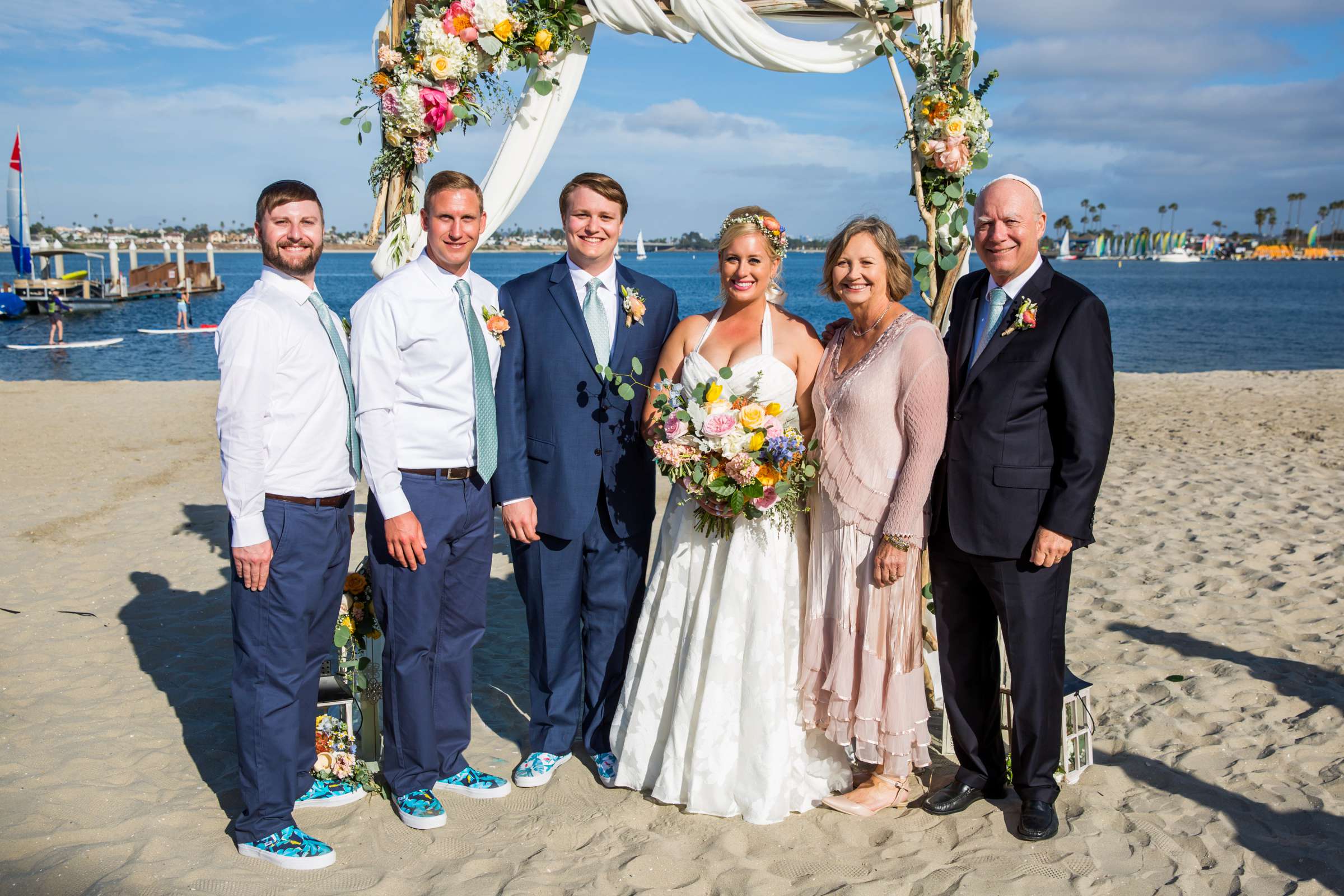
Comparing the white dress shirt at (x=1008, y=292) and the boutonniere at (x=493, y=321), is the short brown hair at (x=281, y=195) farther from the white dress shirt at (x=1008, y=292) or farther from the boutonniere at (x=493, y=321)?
the white dress shirt at (x=1008, y=292)

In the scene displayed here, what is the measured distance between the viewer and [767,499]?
3617mm

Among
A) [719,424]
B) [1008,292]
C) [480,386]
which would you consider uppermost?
[1008,292]

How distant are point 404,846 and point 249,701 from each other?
831 mm

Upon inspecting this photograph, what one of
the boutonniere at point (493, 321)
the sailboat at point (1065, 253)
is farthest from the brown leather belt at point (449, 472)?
the sailboat at point (1065, 253)

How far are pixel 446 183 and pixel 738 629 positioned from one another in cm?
213

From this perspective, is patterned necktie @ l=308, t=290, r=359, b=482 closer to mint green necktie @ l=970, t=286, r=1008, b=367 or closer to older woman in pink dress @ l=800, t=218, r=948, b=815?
older woman in pink dress @ l=800, t=218, r=948, b=815

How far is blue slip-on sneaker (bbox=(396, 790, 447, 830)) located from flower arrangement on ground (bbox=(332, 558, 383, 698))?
0.57 m

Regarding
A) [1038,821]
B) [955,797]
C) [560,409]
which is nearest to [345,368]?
[560,409]

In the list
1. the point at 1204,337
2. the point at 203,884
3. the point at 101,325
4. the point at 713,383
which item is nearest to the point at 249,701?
the point at 203,884

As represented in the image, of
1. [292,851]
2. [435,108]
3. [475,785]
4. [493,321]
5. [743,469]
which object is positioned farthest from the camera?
[435,108]

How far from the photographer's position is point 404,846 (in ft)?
11.9

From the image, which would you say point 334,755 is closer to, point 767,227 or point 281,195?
point 281,195

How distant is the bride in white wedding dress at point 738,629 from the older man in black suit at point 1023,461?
2.06 feet

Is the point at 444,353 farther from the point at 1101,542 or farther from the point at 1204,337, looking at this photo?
the point at 1204,337
